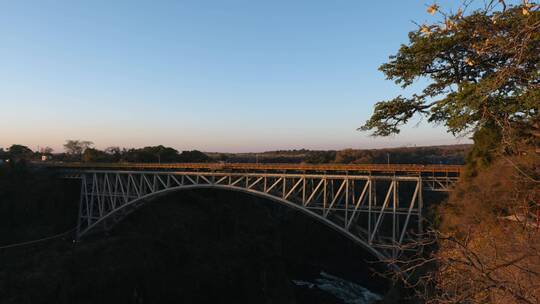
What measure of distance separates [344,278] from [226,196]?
799 inches

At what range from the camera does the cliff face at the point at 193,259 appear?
3103cm

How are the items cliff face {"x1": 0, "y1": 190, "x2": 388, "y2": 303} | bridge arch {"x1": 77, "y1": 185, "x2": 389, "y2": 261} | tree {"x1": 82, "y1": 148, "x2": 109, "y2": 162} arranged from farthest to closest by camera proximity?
tree {"x1": 82, "y1": 148, "x2": 109, "y2": 162}
cliff face {"x1": 0, "y1": 190, "x2": 388, "y2": 303}
bridge arch {"x1": 77, "y1": 185, "x2": 389, "y2": 261}

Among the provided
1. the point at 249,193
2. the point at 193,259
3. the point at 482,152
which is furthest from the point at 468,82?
the point at 193,259

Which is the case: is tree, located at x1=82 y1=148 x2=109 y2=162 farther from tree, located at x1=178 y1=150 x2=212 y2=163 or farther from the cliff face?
the cliff face

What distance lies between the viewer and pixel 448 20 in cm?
428

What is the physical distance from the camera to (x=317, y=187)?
23359 millimetres

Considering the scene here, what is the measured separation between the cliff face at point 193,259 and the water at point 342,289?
1189 millimetres

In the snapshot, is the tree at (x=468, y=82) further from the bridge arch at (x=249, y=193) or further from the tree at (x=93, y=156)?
the tree at (x=93, y=156)

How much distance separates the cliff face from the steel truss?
13.3ft

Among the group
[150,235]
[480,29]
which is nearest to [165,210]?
[150,235]

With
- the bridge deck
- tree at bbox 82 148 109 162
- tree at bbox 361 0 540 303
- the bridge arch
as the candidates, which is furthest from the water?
tree at bbox 82 148 109 162

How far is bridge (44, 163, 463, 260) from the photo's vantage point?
830 inches

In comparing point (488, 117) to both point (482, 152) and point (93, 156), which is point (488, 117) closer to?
point (482, 152)

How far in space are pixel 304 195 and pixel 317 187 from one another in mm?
1320
